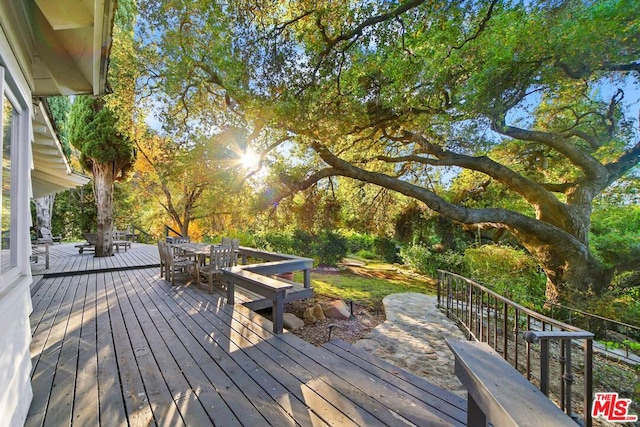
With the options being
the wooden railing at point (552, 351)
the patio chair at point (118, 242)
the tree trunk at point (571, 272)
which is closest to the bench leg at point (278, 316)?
the wooden railing at point (552, 351)

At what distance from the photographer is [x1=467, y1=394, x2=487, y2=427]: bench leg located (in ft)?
5.83

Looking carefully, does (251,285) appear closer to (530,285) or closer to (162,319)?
(162,319)

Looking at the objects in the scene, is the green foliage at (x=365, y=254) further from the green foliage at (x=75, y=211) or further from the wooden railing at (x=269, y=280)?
the green foliage at (x=75, y=211)

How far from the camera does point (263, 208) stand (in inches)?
331

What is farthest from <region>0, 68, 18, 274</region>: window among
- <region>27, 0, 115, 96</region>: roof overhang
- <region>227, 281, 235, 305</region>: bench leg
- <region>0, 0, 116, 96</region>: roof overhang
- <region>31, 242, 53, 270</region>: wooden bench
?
<region>31, 242, 53, 270</region>: wooden bench

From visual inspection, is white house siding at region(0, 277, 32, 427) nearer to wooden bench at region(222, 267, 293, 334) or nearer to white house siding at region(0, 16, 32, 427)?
white house siding at region(0, 16, 32, 427)

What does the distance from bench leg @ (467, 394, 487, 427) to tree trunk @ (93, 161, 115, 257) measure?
11.1 metres

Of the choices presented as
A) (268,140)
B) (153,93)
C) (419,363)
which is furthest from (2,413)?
(153,93)

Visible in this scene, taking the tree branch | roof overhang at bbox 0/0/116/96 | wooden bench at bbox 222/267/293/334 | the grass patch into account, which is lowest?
the grass patch

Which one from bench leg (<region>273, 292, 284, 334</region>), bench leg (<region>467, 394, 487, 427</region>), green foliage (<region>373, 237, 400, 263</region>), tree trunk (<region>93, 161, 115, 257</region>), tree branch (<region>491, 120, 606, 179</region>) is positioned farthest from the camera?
green foliage (<region>373, 237, 400, 263</region>)

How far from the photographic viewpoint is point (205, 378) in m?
2.43

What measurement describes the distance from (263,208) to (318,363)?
618 centimetres


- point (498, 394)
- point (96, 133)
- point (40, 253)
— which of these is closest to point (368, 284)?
point (498, 394)

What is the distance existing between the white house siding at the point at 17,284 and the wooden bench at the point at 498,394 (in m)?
2.65
